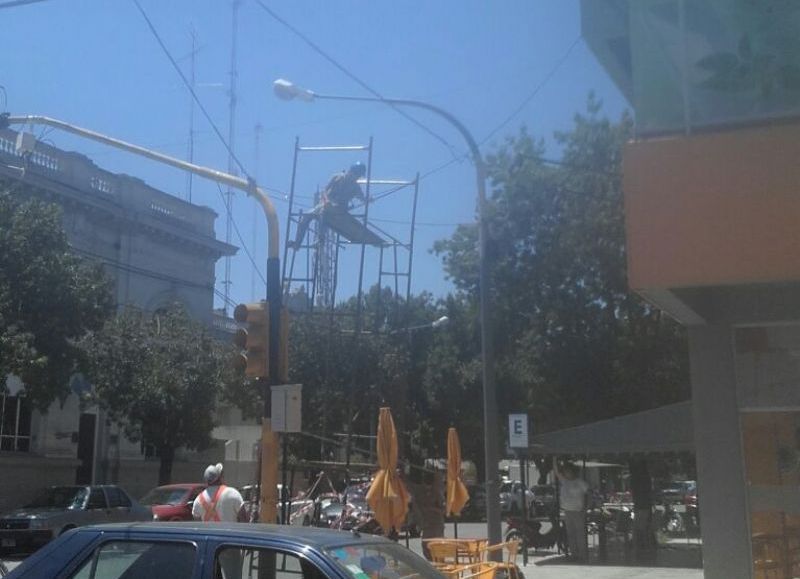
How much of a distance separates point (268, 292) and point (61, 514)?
1220 cm

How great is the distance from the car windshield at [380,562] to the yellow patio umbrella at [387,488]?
26.3 feet

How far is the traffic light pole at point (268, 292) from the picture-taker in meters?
12.0

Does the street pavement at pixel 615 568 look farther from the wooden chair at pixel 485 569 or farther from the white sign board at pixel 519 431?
the wooden chair at pixel 485 569

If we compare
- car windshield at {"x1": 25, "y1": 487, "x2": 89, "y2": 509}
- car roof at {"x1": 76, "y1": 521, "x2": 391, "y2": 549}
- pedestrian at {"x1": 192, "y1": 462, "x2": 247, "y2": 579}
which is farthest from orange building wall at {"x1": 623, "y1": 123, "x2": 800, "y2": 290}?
car windshield at {"x1": 25, "y1": 487, "x2": 89, "y2": 509}

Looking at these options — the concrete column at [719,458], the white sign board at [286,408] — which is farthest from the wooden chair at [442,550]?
the concrete column at [719,458]

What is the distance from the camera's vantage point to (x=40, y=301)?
2475cm

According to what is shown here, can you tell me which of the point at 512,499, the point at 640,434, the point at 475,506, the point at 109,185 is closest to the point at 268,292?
the point at 640,434

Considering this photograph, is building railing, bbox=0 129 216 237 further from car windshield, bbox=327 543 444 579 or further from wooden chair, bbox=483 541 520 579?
car windshield, bbox=327 543 444 579

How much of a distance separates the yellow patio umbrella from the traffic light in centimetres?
286

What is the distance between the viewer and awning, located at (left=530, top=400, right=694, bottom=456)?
→ 1928cm

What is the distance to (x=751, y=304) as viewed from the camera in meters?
11.6

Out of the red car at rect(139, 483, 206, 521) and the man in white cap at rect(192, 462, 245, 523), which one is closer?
the man in white cap at rect(192, 462, 245, 523)

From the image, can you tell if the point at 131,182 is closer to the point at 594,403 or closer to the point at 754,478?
the point at 594,403

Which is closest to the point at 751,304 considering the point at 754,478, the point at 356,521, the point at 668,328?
the point at 754,478
